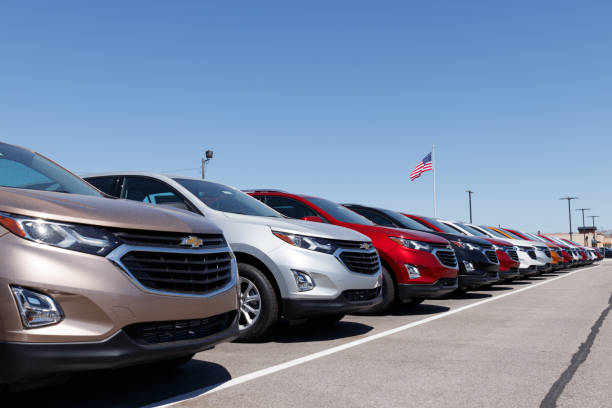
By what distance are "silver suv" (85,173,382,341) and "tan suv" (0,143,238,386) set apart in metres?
1.92

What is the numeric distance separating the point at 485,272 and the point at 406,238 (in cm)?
365

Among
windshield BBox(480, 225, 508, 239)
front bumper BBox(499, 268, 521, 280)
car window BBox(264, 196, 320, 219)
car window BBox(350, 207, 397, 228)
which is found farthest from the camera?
windshield BBox(480, 225, 508, 239)

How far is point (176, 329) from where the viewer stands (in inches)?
147

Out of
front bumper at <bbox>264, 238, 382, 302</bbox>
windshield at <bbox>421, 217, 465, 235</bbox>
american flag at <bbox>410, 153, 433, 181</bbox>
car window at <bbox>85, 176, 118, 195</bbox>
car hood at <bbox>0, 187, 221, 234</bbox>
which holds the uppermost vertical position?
american flag at <bbox>410, 153, 433, 181</bbox>

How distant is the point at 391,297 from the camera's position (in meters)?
8.40

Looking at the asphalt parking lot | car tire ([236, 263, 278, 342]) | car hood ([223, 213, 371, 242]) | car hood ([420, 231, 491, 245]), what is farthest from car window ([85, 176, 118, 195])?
car hood ([420, 231, 491, 245])

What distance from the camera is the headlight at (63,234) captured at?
3.23 meters

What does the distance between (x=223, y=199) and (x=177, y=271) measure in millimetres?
3161

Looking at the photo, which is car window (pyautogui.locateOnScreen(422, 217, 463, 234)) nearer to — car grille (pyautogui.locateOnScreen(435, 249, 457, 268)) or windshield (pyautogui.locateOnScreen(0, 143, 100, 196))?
car grille (pyautogui.locateOnScreen(435, 249, 457, 268))

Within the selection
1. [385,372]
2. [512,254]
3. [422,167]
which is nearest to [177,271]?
[385,372]

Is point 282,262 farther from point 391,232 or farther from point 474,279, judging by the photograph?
point 474,279

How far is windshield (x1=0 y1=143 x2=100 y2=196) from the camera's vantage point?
14.3ft

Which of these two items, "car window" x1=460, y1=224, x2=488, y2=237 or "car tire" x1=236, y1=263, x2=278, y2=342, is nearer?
"car tire" x1=236, y1=263, x2=278, y2=342

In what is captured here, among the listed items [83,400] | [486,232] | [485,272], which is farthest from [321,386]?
[486,232]
